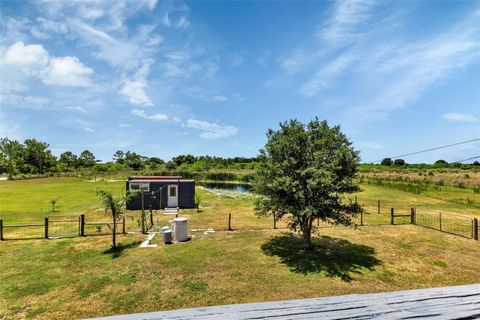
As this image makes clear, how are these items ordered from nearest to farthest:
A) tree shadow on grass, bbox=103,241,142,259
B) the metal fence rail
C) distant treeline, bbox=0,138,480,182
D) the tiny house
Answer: tree shadow on grass, bbox=103,241,142,259, the metal fence rail, the tiny house, distant treeline, bbox=0,138,480,182

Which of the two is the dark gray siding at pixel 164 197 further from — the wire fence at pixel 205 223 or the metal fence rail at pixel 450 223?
the metal fence rail at pixel 450 223

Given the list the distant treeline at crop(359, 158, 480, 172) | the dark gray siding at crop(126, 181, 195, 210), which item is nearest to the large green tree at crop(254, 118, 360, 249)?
the dark gray siding at crop(126, 181, 195, 210)

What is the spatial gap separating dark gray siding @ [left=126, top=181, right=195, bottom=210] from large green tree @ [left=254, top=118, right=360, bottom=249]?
13790mm

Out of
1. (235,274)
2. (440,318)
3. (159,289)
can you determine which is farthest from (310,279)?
(440,318)

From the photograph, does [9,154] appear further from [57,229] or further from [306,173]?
[306,173]

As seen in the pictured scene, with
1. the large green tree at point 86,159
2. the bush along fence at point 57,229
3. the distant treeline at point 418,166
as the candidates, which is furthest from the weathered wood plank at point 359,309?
the large green tree at point 86,159

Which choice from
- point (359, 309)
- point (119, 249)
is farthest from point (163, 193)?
point (359, 309)

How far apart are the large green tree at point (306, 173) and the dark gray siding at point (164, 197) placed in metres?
13.8

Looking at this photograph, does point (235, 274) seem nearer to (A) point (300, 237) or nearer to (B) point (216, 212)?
(A) point (300, 237)

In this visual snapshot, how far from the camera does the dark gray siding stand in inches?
983

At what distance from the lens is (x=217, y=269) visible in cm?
1095

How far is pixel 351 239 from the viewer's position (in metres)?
15.6

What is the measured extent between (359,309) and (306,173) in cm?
1020

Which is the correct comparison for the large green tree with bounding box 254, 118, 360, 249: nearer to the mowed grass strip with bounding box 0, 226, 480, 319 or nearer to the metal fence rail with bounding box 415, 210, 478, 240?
the mowed grass strip with bounding box 0, 226, 480, 319
